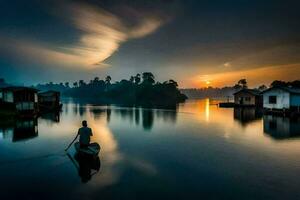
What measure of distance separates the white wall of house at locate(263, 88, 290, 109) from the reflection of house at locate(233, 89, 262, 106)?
778 inches

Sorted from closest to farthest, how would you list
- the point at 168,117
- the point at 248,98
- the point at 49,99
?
the point at 168,117 → the point at 49,99 → the point at 248,98

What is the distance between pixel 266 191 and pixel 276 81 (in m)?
152

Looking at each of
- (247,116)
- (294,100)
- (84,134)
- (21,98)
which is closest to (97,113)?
(21,98)

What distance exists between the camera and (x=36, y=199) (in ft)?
39.8

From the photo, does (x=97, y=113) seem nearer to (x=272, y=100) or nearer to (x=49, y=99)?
(x=49, y=99)

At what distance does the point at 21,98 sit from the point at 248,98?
249 feet

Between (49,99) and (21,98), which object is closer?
(21,98)

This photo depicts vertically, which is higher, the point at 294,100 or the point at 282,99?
the point at 282,99

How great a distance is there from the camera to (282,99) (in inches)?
2303

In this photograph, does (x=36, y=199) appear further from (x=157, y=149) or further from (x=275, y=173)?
(x=275, y=173)

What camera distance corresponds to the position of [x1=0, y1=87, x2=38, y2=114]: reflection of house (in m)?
48.3

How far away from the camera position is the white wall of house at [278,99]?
57000mm

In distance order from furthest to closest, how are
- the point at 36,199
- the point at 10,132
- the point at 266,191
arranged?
the point at 10,132 → the point at 266,191 → the point at 36,199

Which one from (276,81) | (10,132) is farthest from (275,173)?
(276,81)
